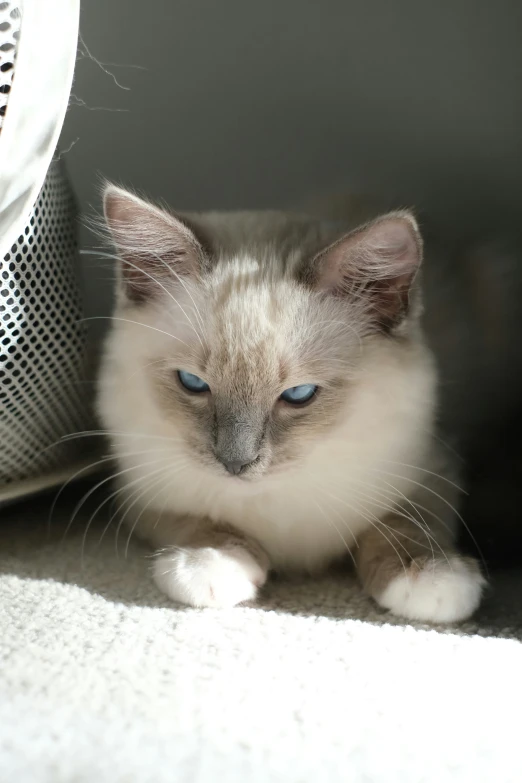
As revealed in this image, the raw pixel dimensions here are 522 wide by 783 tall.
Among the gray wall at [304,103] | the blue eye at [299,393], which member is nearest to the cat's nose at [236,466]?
the blue eye at [299,393]

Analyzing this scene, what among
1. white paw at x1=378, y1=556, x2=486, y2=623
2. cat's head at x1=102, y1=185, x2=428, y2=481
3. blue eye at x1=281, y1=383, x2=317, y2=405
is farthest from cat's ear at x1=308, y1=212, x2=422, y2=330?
white paw at x1=378, y1=556, x2=486, y2=623

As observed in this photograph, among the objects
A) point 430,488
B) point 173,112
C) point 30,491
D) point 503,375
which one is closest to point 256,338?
point 430,488

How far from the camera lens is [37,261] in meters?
1.19

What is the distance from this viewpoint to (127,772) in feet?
2.51

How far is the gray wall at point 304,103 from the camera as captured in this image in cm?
164

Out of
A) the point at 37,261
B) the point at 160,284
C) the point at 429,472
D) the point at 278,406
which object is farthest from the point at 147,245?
the point at 429,472

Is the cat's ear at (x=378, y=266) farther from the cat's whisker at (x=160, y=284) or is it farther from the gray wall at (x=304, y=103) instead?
the gray wall at (x=304, y=103)

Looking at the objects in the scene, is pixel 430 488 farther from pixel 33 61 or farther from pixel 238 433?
pixel 33 61

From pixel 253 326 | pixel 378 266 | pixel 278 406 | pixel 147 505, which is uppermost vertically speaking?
pixel 378 266

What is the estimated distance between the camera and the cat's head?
1.09 m

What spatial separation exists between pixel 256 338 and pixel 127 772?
1.93ft

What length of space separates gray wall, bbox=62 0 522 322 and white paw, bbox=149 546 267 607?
88 cm

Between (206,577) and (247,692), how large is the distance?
0.23 meters

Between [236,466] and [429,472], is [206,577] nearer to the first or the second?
[236,466]
